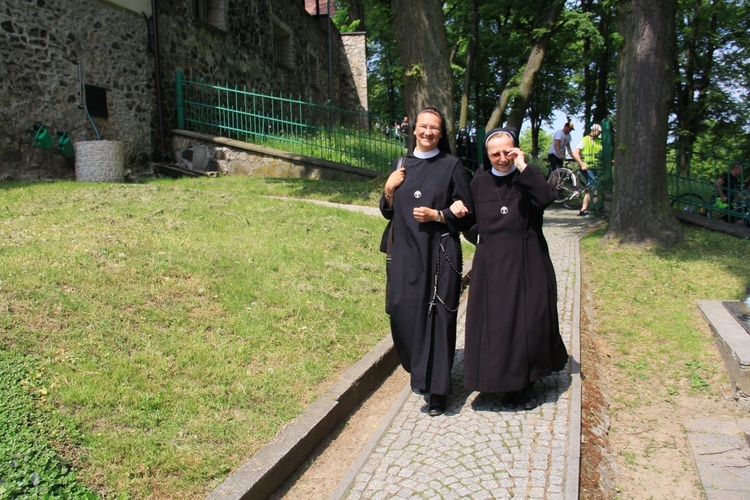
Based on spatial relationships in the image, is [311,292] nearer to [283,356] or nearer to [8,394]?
[283,356]

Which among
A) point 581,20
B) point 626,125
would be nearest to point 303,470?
point 626,125

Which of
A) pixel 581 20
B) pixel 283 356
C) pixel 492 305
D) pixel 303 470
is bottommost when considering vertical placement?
pixel 303 470

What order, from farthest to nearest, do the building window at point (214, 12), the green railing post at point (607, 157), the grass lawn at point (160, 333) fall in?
the building window at point (214, 12), the green railing post at point (607, 157), the grass lawn at point (160, 333)

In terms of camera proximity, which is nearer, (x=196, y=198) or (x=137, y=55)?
(x=196, y=198)

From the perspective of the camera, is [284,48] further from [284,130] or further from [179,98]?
[179,98]

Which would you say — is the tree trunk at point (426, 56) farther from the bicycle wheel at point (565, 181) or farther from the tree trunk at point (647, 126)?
the bicycle wheel at point (565, 181)

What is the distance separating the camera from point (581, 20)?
16094mm

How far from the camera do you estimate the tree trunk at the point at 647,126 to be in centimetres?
880

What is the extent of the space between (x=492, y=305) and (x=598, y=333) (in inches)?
95.1

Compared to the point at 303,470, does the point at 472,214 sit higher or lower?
higher

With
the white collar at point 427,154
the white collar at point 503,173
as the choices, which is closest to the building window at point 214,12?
the white collar at point 427,154

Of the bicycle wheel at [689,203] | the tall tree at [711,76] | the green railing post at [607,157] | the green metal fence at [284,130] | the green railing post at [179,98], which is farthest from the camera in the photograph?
the tall tree at [711,76]

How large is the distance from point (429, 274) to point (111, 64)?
9.76m

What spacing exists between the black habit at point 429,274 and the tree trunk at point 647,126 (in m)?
5.62
